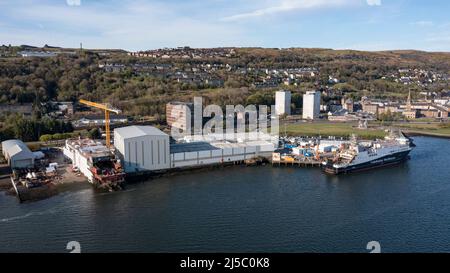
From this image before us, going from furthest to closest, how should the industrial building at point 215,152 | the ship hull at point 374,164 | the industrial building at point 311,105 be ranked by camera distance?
the industrial building at point 311,105, the industrial building at point 215,152, the ship hull at point 374,164

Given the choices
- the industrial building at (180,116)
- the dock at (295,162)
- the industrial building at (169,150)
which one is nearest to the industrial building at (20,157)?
the industrial building at (169,150)

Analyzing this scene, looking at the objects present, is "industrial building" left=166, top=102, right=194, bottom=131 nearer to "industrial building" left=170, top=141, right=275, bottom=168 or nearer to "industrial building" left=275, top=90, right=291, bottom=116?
"industrial building" left=170, top=141, right=275, bottom=168

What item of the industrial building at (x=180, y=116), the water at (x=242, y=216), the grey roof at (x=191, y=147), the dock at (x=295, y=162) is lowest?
the water at (x=242, y=216)

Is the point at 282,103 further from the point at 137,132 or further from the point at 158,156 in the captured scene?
the point at 137,132

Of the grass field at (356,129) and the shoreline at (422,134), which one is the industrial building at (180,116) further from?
the shoreline at (422,134)
